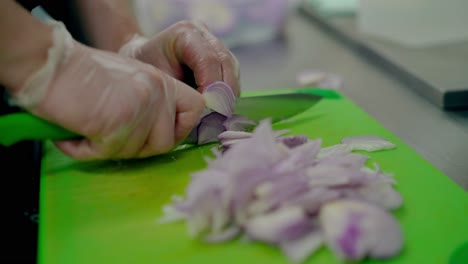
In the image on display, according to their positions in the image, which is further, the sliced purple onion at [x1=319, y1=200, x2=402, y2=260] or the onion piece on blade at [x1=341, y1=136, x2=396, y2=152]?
the onion piece on blade at [x1=341, y1=136, x2=396, y2=152]

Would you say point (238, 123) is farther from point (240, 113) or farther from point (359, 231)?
point (359, 231)

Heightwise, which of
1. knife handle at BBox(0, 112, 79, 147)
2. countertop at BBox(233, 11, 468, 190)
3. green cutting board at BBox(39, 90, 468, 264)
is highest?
knife handle at BBox(0, 112, 79, 147)

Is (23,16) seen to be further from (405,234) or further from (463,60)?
(463,60)

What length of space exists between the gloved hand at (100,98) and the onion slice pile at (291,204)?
126mm

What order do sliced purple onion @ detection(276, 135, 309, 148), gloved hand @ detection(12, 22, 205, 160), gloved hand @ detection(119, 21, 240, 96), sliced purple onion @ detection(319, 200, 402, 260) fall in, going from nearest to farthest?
sliced purple onion @ detection(319, 200, 402, 260) < gloved hand @ detection(12, 22, 205, 160) < sliced purple onion @ detection(276, 135, 309, 148) < gloved hand @ detection(119, 21, 240, 96)

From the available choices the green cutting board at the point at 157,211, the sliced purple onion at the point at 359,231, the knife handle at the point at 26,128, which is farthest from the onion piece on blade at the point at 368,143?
the knife handle at the point at 26,128

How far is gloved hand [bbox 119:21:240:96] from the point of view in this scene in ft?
3.26

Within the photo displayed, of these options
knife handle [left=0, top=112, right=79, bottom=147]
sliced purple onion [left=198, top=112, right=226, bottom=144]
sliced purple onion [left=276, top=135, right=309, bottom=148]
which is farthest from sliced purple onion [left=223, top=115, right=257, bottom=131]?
knife handle [left=0, top=112, right=79, bottom=147]

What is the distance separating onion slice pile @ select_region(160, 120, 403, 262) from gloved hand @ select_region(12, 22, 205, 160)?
126 millimetres

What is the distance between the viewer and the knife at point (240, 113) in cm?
81

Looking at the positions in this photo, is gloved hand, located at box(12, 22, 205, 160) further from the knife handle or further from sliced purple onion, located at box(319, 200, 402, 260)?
sliced purple onion, located at box(319, 200, 402, 260)

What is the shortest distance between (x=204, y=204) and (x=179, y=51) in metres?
0.44

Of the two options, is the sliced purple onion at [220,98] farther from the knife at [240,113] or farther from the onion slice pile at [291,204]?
the onion slice pile at [291,204]

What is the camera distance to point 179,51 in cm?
103
